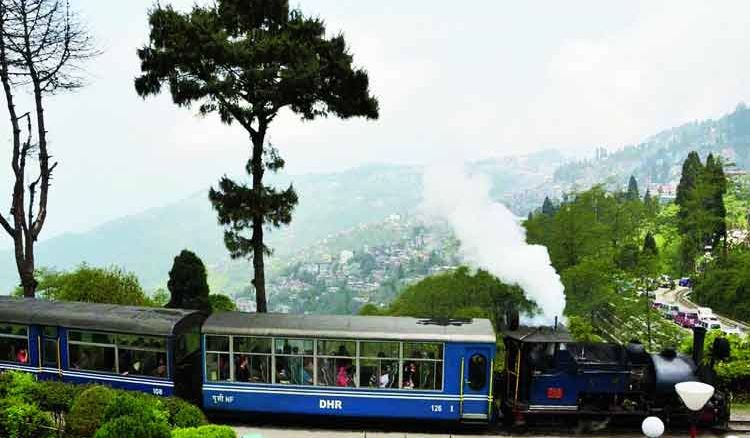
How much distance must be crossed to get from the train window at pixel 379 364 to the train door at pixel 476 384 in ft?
4.96

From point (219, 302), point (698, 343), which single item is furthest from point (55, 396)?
point (698, 343)

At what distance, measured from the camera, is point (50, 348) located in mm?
15500

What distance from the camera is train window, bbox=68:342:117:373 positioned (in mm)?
15156

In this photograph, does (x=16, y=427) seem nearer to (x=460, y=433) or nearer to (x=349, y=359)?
(x=349, y=359)

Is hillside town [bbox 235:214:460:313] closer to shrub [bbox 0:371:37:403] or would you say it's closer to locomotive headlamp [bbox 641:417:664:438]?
shrub [bbox 0:371:37:403]

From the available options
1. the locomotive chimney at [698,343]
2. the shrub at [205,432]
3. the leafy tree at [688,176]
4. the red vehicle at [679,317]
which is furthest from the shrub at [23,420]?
the leafy tree at [688,176]

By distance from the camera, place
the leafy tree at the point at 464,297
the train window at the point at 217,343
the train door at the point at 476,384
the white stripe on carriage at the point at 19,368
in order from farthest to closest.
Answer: the leafy tree at the point at 464,297 < the white stripe on carriage at the point at 19,368 < the train window at the point at 217,343 < the train door at the point at 476,384

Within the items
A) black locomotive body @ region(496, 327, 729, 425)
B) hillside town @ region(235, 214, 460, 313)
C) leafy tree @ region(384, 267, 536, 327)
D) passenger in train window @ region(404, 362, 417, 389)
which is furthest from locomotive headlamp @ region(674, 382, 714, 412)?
hillside town @ region(235, 214, 460, 313)

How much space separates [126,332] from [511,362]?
28.5 feet

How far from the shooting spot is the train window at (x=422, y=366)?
14.4 metres

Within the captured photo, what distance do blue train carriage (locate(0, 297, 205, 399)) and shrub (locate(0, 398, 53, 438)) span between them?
6.71 ft

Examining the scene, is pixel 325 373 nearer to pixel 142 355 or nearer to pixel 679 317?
pixel 142 355

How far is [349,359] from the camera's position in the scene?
1454 cm

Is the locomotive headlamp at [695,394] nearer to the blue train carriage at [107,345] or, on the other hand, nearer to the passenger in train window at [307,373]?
the passenger in train window at [307,373]
